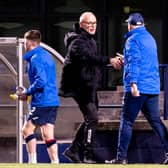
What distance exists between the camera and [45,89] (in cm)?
1244

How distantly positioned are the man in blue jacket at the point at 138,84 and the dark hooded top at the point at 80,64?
396 millimetres

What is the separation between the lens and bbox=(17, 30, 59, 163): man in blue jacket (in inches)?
488

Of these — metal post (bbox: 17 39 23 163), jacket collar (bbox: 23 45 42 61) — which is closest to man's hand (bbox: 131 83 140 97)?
jacket collar (bbox: 23 45 42 61)

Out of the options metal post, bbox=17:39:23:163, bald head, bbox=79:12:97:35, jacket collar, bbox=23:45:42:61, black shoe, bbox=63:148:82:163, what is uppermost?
bald head, bbox=79:12:97:35

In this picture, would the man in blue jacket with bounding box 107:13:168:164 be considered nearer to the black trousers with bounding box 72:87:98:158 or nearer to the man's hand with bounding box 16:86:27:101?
the black trousers with bounding box 72:87:98:158

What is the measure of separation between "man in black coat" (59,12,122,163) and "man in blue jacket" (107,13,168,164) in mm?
276

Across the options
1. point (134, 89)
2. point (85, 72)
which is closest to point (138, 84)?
point (134, 89)

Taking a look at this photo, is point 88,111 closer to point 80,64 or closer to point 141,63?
point 80,64

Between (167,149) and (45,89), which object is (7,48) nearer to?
(45,89)

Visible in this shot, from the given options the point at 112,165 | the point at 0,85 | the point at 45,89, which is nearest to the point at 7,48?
the point at 0,85

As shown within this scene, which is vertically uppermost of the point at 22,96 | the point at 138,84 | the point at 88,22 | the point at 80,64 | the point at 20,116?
the point at 88,22

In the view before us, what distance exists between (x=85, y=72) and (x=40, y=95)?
654 mm

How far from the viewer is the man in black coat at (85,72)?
495 inches

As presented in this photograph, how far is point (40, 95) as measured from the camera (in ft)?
40.9
